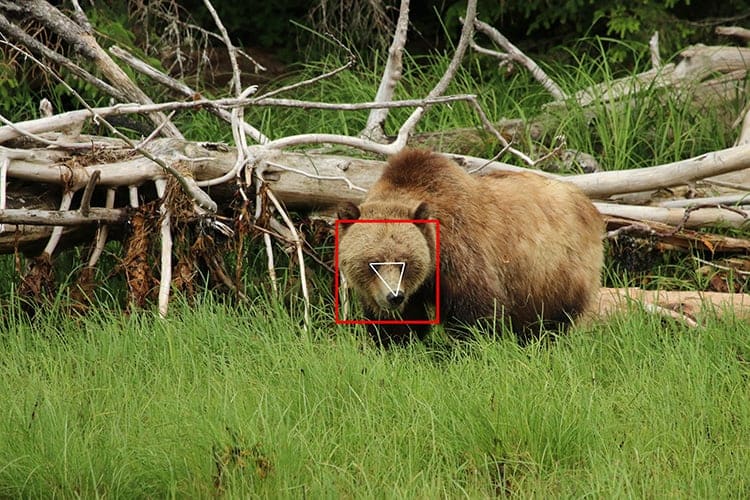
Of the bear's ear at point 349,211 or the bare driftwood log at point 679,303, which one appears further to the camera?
the bare driftwood log at point 679,303

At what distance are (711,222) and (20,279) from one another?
416 cm

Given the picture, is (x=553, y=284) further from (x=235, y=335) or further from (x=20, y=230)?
Result: (x=20, y=230)

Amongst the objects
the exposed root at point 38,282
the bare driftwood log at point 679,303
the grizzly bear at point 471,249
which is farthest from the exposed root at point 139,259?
the bare driftwood log at point 679,303

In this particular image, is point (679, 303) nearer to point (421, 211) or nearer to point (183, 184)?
point (421, 211)

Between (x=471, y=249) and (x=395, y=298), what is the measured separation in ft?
2.13

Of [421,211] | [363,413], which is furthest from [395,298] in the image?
[363,413]

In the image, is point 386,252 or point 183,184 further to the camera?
point 183,184

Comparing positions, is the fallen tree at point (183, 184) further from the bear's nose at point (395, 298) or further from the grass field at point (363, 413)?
the bear's nose at point (395, 298)

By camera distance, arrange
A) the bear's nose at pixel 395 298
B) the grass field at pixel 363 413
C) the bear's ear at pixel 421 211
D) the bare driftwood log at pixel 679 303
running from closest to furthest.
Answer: the grass field at pixel 363 413 < the bear's nose at pixel 395 298 < the bear's ear at pixel 421 211 < the bare driftwood log at pixel 679 303

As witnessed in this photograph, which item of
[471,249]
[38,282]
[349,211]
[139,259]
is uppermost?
[349,211]

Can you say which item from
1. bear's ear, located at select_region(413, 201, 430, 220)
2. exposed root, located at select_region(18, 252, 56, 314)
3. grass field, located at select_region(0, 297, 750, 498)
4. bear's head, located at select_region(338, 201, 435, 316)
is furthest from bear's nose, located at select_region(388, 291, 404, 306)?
exposed root, located at select_region(18, 252, 56, 314)

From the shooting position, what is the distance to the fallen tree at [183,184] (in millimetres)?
6152

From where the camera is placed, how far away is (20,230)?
6156mm

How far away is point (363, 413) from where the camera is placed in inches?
182
